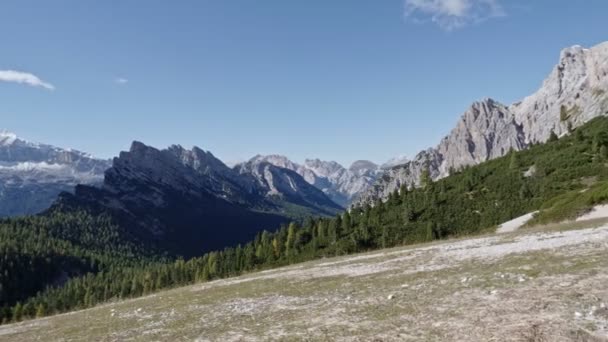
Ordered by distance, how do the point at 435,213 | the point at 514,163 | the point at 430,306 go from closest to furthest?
the point at 430,306, the point at 435,213, the point at 514,163

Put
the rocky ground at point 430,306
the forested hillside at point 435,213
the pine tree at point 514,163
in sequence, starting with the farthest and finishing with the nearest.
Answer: the pine tree at point 514,163 < the forested hillside at point 435,213 < the rocky ground at point 430,306

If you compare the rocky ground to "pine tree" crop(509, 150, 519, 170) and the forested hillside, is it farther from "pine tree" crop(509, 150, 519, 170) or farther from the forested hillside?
"pine tree" crop(509, 150, 519, 170)

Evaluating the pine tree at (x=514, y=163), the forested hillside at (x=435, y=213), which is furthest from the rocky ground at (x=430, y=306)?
the pine tree at (x=514, y=163)

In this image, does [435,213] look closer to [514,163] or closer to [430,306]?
[514,163]

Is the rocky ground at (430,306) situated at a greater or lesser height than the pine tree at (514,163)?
lesser

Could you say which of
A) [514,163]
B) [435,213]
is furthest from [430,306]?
[514,163]

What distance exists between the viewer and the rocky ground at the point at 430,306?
13836mm

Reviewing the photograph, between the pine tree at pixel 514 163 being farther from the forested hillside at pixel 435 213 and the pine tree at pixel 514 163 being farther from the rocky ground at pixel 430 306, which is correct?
the rocky ground at pixel 430 306

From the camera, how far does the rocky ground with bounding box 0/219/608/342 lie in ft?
45.4

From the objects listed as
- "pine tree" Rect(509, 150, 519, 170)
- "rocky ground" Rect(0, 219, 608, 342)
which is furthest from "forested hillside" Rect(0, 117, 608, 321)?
"rocky ground" Rect(0, 219, 608, 342)

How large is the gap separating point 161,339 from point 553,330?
605 inches

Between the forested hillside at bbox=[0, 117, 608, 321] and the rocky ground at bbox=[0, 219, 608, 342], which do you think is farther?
the forested hillside at bbox=[0, 117, 608, 321]

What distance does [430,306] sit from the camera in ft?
56.7

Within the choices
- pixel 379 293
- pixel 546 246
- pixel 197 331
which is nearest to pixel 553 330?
pixel 379 293
